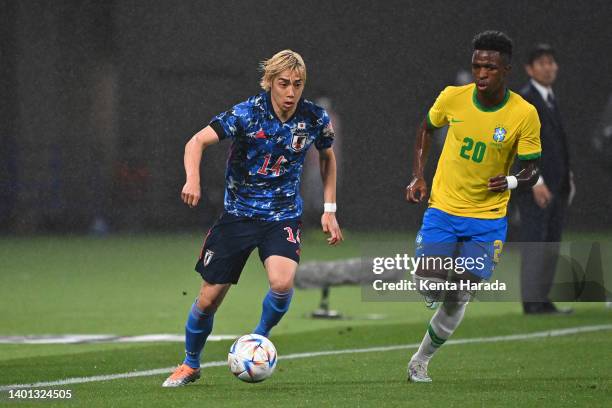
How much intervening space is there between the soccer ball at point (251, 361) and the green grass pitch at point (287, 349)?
0.14 m

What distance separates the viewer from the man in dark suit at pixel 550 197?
13.3m

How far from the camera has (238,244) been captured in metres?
8.66

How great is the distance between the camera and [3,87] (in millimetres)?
26672

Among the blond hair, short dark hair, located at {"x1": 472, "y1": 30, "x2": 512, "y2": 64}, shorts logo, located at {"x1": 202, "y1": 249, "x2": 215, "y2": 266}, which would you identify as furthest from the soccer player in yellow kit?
shorts logo, located at {"x1": 202, "y1": 249, "x2": 215, "y2": 266}

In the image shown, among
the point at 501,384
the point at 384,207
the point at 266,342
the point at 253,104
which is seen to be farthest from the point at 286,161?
the point at 384,207

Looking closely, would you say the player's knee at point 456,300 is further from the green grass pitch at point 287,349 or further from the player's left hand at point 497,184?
the player's left hand at point 497,184

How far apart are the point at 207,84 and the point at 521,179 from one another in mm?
18070

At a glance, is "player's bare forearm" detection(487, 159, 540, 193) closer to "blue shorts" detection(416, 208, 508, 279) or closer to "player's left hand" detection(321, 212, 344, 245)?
"blue shorts" detection(416, 208, 508, 279)

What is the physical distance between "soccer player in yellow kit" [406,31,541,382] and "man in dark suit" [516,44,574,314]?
408 centimetres

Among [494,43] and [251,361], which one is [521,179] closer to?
[494,43]

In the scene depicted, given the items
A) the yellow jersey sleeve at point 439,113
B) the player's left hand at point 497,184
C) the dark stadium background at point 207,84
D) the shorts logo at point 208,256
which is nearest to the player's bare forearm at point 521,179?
the player's left hand at point 497,184

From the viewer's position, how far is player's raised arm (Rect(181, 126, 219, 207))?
785 cm

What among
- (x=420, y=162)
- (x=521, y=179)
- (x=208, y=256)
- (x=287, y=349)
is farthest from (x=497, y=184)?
(x=287, y=349)

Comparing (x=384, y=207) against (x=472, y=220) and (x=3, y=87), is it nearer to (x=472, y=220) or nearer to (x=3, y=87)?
(x=3, y=87)
